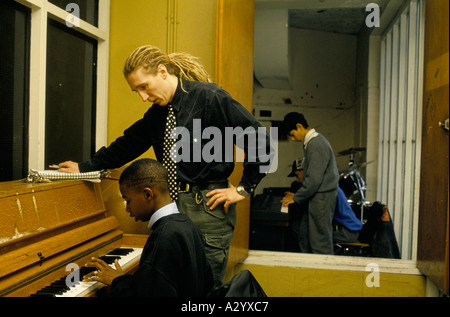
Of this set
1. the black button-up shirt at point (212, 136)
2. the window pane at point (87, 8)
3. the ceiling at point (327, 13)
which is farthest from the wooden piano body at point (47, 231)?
the ceiling at point (327, 13)

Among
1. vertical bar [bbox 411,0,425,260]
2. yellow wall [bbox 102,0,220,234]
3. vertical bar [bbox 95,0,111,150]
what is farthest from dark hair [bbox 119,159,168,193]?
vertical bar [bbox 411,0,425,260]

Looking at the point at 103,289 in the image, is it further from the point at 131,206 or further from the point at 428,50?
the point at 428,50

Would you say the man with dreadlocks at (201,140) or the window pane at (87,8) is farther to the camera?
the window pane at (87,8)

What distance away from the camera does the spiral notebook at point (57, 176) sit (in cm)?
195

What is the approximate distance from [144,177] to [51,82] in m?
1.23

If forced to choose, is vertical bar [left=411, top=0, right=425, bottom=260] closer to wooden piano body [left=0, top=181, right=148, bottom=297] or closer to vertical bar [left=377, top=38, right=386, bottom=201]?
vertical bar [left=377, top=38, right=386, bottom=201]

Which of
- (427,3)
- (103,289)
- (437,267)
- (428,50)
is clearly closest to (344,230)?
(437,267)

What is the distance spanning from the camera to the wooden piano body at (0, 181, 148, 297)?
1531 mm

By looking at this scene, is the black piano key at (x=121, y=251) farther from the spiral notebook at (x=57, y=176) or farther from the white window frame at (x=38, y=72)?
the white window frame at (x=38, y=72)

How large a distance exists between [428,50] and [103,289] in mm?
2516

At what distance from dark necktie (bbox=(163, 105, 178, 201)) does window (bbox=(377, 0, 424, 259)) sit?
8.18 feet

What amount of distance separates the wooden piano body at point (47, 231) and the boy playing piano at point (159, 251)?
0.20 metres

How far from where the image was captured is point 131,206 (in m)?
1.56

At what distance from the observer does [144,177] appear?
5.07 ft
